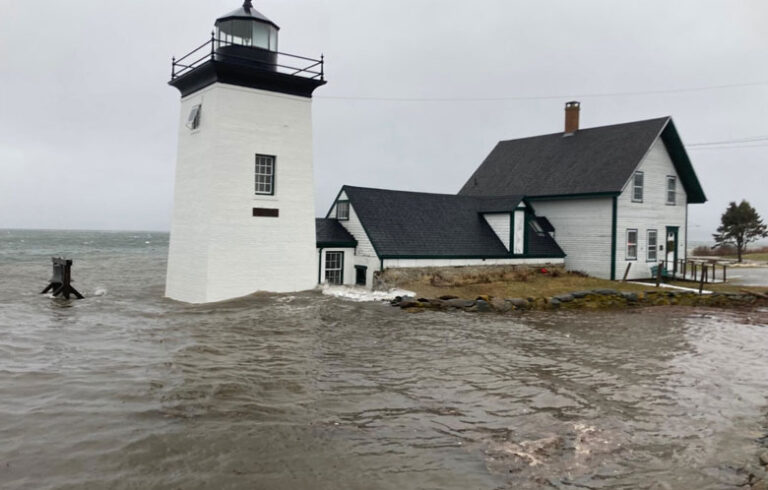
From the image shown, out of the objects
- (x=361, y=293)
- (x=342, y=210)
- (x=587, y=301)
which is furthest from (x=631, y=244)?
(x=361, y=293)

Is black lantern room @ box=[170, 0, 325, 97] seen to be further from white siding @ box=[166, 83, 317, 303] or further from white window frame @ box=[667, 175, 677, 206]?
white window frame @ box=[667, 175, 677, 206]

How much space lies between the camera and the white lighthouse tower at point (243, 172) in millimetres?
18516

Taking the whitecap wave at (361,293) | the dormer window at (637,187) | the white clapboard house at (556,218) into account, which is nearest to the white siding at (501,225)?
the white clapboard house at (556,218)

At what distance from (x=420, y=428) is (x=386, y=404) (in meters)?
1.17

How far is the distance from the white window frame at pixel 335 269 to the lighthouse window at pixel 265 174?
357 cm

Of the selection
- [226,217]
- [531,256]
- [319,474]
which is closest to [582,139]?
[531,256]

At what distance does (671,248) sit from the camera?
2773cm

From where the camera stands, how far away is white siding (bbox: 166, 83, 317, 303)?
60.7ft

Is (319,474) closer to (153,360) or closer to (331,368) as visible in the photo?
(331,368)

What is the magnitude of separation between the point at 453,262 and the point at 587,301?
5.26 m

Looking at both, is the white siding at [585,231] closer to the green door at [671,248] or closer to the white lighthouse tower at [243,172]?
the green door at [671,248]

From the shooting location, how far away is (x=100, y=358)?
12.2m

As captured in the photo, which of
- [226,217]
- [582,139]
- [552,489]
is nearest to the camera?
[552,489]

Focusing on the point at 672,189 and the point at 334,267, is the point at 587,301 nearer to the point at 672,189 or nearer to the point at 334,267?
the point at 334,267
